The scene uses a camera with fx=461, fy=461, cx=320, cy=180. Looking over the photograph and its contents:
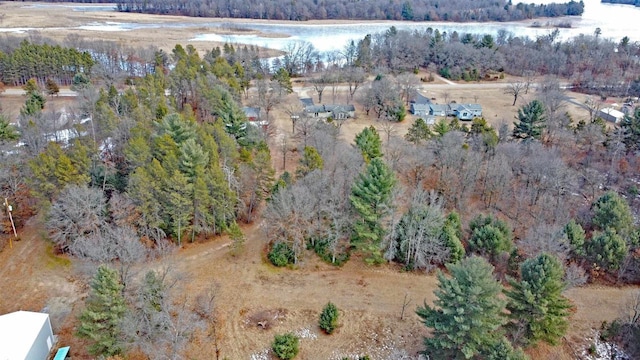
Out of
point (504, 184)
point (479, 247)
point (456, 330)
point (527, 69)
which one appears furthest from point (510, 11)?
point (456, 330)

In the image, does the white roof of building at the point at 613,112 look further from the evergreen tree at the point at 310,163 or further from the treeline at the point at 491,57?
the evergreen tree at the point at 310,163

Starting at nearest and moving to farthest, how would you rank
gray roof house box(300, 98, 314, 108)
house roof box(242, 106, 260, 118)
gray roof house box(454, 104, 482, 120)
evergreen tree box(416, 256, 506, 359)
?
evergreen tree box(416, 256, 506, 359) → house roof box(242, 106, 260, 118) → gray roof house box(454, 104, 482, 120) → gray roof house box(300, 98, 314, 108)

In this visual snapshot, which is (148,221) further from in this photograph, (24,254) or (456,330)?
(456,330)

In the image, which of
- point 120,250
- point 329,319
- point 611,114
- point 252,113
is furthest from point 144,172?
point 611,114

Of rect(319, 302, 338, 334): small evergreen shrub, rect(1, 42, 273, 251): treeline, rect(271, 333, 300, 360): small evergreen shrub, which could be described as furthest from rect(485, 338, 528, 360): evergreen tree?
rect(1, 42, 273, 251): treeline

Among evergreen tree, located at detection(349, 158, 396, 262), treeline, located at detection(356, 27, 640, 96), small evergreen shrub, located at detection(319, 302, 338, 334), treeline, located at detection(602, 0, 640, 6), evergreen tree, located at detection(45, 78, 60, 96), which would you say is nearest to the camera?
small evergreen shrub, located at detection(319, 302, 338, 334)

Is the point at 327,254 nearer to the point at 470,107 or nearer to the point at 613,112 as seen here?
the point at 470,107

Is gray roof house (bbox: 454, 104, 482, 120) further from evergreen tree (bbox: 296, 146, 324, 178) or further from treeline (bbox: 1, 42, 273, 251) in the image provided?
evergreen tree (bbox: 296, 146, 324, 178)

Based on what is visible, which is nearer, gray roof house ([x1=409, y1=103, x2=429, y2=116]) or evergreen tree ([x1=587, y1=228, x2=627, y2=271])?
evergreen tree ([x1=587, y1=228, x2=627, y2=271])
